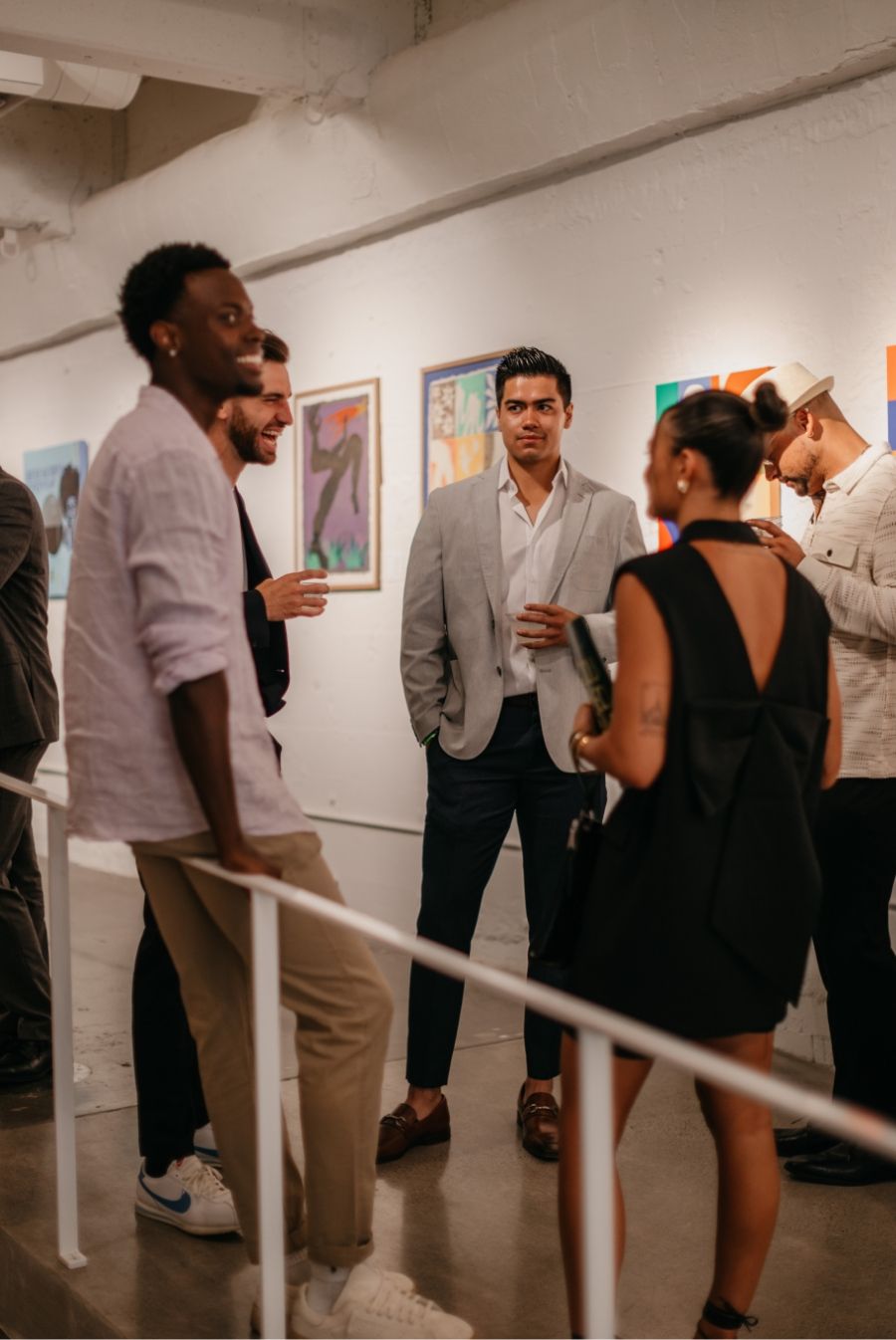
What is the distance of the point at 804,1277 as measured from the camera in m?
2.55

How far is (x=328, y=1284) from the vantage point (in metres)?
2.11

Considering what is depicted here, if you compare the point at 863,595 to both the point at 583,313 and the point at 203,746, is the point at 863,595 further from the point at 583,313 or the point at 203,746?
the point at 583,313

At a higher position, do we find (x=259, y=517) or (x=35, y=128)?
(x=35, y=128)

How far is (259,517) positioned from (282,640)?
11.0 ft

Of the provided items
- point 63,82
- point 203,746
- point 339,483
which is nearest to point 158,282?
point 203,746

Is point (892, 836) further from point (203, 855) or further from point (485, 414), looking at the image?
point (485, 414)

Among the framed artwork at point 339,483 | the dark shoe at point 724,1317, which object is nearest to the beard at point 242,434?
the dark shoe at point 724,1317

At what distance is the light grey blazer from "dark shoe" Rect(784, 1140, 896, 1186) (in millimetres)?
971

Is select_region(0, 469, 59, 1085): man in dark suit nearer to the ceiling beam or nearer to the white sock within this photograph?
the white sock

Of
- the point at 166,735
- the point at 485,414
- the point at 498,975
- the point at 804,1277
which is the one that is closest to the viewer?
the point at 498,975

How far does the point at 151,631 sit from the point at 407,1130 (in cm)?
169

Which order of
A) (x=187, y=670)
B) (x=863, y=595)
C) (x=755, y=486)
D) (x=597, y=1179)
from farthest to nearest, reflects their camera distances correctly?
(x=755, y=486) < (x=863, y=595) < (x=187, y=670) < (x=597, y=1179)

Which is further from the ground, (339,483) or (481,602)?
(339,483)

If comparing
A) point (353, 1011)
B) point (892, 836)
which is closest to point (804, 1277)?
point (892, 836)
